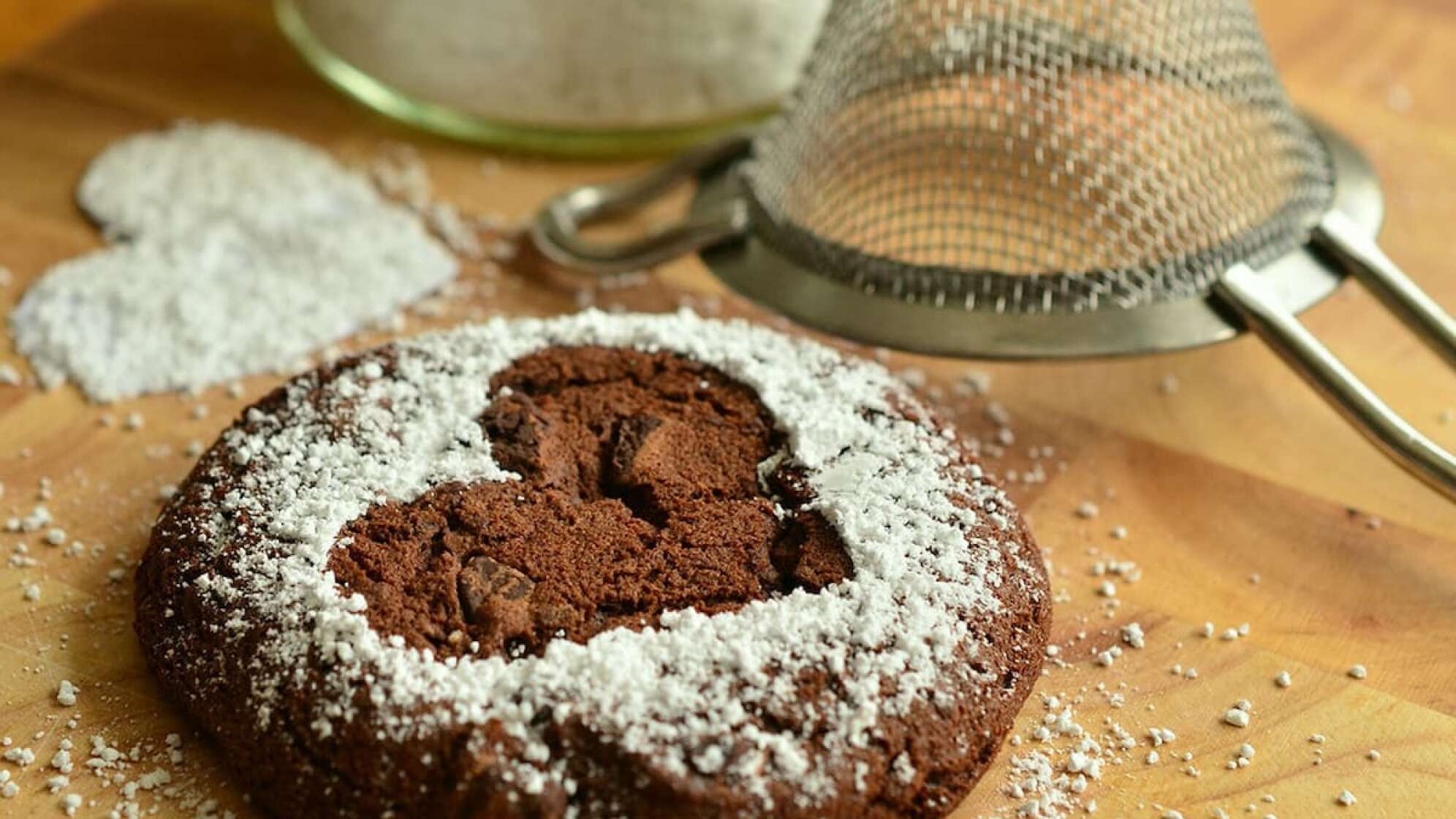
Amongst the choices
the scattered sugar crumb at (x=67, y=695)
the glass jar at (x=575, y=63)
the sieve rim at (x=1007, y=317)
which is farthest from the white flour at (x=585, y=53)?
the scattered sugar crumb at (x=67, y=695)

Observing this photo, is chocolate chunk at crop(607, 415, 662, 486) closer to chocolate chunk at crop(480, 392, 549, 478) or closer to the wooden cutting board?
chocolate chunk at crop(480, 392, 549, 478)

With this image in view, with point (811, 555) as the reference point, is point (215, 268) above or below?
below

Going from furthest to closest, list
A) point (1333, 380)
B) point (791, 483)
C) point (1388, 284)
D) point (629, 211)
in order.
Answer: point (629, 211)
point (1388, 284)
point (1333, 380)
point (791, 483)

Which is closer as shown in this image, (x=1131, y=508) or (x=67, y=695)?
(x=67, y=695)

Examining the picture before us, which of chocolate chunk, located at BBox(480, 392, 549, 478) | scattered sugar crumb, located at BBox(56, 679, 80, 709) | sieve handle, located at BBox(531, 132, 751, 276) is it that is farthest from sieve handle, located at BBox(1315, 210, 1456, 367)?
scattered sugar crumb, located at BBox(56, 679, 80, 709)

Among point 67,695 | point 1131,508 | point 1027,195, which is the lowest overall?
point 67,695

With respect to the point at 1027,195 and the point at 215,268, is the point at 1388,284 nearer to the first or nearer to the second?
the point at 1027,195

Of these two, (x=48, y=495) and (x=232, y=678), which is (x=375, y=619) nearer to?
(x=232, y=678)

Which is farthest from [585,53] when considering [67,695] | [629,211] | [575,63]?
[67,695]
